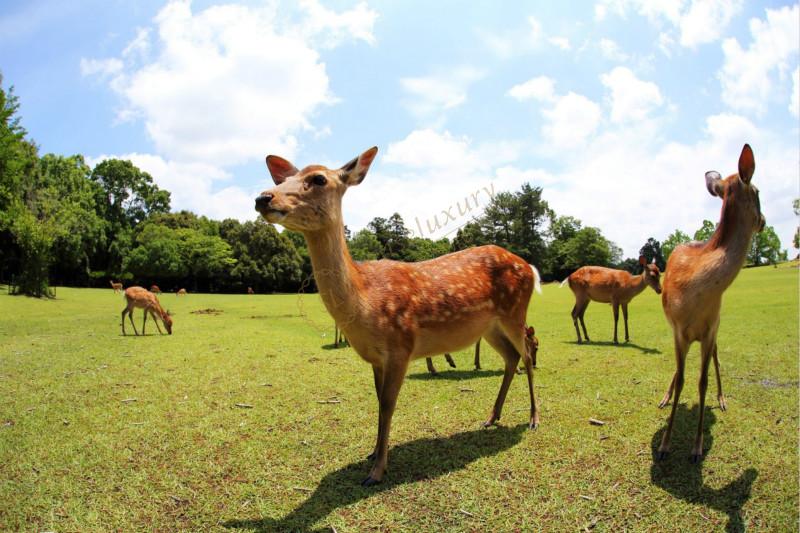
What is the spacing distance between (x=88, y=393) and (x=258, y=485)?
3980 millimetres

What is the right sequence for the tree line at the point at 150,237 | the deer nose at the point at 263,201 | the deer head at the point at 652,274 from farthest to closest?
the tree line at the point at 150,237 → the deer head at the point at 652,274 → the deer nose at the point at 263,201

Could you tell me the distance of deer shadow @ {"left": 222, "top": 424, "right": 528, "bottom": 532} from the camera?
3.16m

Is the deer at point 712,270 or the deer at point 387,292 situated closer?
the deer at point 387,292

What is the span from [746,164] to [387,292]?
10.1 ft

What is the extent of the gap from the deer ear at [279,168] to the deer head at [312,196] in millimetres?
10

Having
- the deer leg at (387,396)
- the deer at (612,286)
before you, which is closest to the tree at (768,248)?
the deer at (612,286)

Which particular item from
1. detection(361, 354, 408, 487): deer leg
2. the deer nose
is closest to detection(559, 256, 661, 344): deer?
detection(361, 354, 408, 487): deer leg

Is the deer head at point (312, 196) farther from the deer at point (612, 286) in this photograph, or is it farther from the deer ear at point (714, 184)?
the deer at point (612, 286)

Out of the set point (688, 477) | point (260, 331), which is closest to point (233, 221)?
point (260, 331)

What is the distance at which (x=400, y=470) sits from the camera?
12.8ft

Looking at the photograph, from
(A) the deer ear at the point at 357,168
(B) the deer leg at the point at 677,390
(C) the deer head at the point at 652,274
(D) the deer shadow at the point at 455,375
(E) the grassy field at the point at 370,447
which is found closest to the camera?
(E) the grassy field at the point at 370,447

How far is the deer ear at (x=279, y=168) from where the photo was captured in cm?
389

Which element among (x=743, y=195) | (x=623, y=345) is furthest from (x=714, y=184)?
(x=623, y=345)

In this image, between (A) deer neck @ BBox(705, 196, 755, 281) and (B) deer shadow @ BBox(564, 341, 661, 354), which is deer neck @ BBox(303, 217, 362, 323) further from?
(B) deer shadow @ BBox(564, 341, 661, 354)
